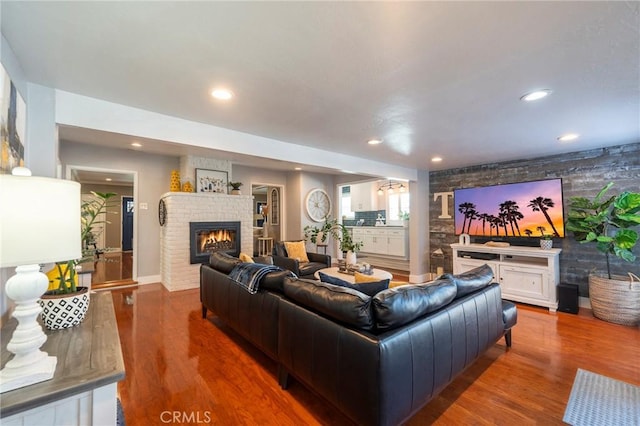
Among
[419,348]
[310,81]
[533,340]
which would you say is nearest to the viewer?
[419,348]

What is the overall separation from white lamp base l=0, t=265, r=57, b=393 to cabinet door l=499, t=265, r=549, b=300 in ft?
16.6

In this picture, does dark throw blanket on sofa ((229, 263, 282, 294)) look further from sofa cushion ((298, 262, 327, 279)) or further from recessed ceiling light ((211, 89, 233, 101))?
sofa cushion ((298, 262, 327, 279))

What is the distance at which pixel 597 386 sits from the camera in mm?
2090

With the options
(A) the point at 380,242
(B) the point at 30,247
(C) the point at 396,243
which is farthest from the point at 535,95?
(A) the point at 380,242

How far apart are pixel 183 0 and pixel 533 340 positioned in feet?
13.3

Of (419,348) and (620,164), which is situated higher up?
(620,164)

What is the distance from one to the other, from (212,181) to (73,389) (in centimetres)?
452

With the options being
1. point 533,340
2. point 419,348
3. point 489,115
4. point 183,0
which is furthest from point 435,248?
point 183,0

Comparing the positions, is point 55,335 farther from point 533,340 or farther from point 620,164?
point 620,164

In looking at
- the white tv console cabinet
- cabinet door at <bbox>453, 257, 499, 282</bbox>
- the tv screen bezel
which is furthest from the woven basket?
cabinet door at <bbox>453, 257, 499, 282</bbox>

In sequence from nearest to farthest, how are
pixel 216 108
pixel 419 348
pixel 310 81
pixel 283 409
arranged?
pixel 419 348, pixel 283 409, pixel 310 81, pixel 216 108

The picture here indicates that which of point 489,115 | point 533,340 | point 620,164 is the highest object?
point 489,115

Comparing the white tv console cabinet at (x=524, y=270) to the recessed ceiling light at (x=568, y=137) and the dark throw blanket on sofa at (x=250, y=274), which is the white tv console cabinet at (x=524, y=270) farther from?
the dark throw blanket on sofa at (x=250, y=274)

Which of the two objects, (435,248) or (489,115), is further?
(435,248)
